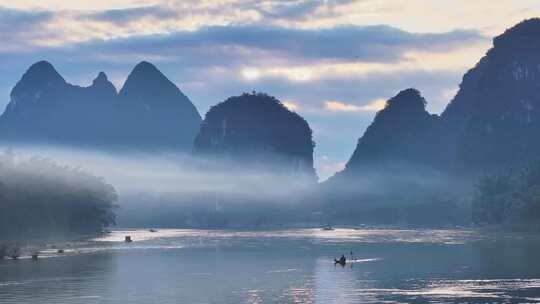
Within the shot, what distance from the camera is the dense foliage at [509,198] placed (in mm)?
151000

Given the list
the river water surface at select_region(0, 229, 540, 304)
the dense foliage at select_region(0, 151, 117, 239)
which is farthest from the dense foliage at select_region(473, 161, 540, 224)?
the dense foliage at select_region(0, 151, 117, 239)

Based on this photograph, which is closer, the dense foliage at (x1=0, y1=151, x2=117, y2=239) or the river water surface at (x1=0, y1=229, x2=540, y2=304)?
the river water surface at (x1=0, y1=229, x2=540, y2=304)

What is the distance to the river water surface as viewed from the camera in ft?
191

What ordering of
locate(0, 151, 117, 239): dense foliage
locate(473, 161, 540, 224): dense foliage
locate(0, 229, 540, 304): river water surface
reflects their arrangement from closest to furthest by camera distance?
locate(0, 229, 540, 304): river water surface
locate(0, 151, 117, 239): dense foliage
locate(473, 161, 540, 224): dense foliage

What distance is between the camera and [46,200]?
410 ft

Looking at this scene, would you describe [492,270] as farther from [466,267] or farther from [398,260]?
[398,260]

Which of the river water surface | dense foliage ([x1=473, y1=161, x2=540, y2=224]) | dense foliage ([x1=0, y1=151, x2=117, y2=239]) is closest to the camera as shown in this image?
the river water surface

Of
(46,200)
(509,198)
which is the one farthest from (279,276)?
(509,198)

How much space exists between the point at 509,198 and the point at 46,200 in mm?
81145

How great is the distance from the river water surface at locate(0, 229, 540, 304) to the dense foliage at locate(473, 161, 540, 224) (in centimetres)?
4153

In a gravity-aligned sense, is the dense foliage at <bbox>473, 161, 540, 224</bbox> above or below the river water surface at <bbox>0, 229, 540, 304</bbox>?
above

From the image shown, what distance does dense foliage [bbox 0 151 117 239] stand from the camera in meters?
117

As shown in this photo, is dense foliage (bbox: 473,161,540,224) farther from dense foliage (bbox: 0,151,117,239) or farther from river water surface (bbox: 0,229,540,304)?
dense foliage (bbox: 0,151,117,239)

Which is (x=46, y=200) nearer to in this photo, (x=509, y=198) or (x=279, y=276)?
(x=279, y=276)
